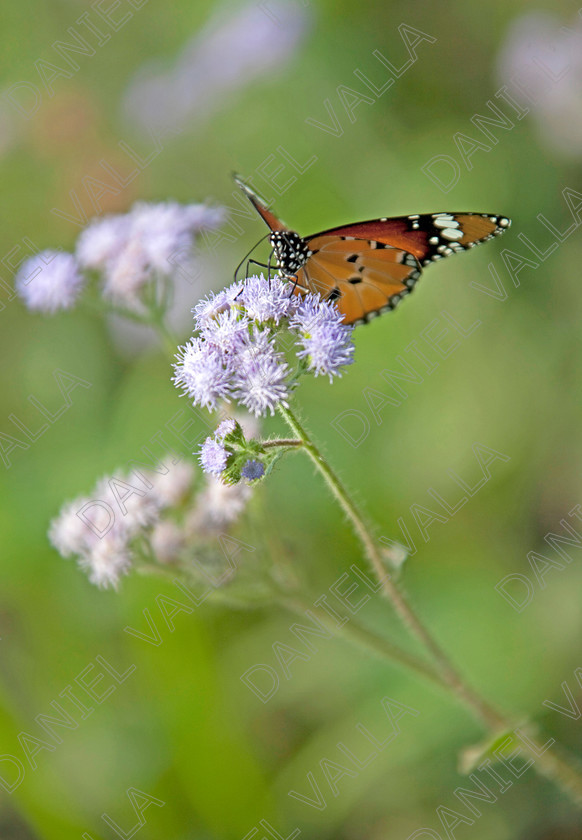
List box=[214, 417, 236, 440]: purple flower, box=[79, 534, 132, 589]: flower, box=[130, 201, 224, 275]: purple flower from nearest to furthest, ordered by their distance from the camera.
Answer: box=[214, 417, 236, 440]: purple flower
box=[79, 534, 132, 589]: flower
box=[130, 201, 224, 275]: purple flower

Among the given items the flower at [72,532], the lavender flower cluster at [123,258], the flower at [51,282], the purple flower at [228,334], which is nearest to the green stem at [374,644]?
the flower at [72,532]

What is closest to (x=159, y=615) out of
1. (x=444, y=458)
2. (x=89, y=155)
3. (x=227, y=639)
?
(x=227, y=639)

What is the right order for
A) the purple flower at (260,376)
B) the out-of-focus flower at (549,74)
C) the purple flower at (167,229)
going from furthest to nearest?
the out-of-focus flower at (549,74)
the purple flower at (167,229)
the purple flower at (260,376)

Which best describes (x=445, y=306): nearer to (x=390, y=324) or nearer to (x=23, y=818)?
(x=390, y=324)

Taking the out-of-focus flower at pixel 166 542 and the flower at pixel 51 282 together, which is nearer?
the out-of-focus flower at pixel 166 542

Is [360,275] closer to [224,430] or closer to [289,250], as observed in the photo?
[289,250]

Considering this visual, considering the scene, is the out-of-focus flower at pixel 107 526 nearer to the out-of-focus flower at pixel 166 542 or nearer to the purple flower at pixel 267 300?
the out-of-focus flower at pixel 166 542

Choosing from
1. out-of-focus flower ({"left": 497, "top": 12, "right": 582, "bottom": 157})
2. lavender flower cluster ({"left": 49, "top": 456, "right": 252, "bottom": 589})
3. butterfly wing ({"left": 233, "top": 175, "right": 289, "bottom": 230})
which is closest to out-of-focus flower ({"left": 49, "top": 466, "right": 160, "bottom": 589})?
lavender flower cluster ({"left": 49, "top": 456, "right": 252, "bottom": 589})

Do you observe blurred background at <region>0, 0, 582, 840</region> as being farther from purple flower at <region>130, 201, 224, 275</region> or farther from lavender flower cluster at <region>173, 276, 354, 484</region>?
Result: lavender flower cluster at <region>173, 276, 354, 484</region>
